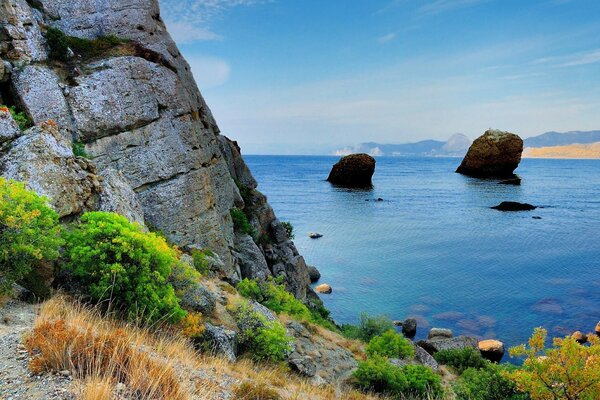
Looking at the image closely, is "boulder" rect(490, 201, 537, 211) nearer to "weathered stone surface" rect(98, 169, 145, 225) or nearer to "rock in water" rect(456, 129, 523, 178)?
"rock in water" rect(456, 129, 523, 178)

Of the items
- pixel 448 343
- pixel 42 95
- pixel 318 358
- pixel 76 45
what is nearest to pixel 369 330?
pixel 448 343

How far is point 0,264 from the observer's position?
10.8 metres

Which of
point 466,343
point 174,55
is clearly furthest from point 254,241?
point 466,343

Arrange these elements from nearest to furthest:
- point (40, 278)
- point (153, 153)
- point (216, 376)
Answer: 1. point (216, 376)
2. point (40, 278)
3. point (153, 153)

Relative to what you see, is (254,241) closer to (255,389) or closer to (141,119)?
(141,119)

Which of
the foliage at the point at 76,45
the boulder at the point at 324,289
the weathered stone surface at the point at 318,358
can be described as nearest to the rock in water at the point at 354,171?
the boulder at the point at 324,289

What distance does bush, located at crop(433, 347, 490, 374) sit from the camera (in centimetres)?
2588

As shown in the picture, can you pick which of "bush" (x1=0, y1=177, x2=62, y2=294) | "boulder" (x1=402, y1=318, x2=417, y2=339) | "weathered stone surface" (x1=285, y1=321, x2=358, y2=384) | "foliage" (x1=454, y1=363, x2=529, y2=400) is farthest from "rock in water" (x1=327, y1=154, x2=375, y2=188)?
"bush" (x1=0, y1=177, x2=62, y2=294)

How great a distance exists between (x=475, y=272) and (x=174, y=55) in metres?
37.2

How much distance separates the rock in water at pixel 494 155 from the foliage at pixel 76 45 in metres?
131

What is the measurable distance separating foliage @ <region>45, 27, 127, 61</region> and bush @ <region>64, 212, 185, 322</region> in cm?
1572

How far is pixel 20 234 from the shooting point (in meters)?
11.0

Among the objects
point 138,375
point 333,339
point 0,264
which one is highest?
point 0,264

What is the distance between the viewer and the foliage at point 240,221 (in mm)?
32656
